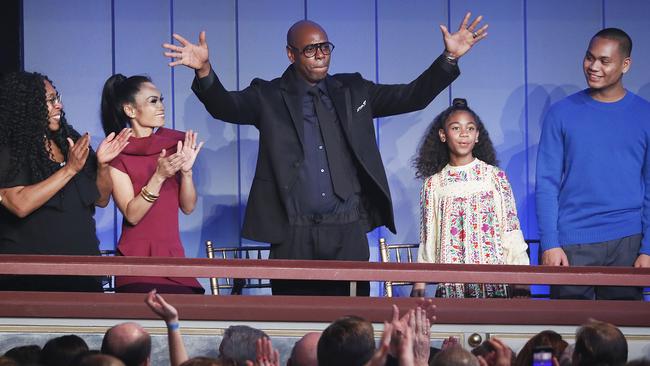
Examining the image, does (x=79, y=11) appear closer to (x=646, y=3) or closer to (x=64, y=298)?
(x=64, y=298)

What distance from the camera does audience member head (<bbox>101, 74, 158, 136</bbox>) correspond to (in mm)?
4863

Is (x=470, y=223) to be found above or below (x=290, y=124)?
below

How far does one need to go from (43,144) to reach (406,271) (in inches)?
54.9

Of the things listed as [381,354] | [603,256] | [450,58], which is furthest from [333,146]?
[381,354]

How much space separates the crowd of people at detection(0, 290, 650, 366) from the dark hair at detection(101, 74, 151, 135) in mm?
1573

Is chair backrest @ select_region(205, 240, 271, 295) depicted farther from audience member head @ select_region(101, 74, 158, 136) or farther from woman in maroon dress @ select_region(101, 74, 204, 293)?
audience member head @ select_region(101, 74, 158, 136)

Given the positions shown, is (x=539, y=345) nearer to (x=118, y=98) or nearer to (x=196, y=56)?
(x=196, y=56)

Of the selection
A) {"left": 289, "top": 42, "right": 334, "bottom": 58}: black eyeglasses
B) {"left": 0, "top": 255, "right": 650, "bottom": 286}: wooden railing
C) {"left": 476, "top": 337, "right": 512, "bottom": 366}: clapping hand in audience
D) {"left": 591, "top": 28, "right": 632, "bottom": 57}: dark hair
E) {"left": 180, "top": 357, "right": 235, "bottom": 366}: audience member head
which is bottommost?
{"left": 476, "top": 337, "right": 512, "bottom": 366}: clapping hand in audience

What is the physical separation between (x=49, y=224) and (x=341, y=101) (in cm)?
122

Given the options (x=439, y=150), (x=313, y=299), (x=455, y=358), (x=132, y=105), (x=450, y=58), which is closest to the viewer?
(x=455, y=358)

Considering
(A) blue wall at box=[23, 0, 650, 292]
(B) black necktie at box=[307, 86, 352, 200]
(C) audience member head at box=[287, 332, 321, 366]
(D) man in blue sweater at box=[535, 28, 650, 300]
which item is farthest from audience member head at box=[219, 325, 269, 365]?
(A) blue wall at box=[23, 0, 650, 292]

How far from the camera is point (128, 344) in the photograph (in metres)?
3.38

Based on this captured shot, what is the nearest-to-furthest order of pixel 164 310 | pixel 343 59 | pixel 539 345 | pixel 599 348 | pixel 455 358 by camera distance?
pixel 455 358
pixel 599 348
pixel 539 345
pixel 164 310
pixel 343 59

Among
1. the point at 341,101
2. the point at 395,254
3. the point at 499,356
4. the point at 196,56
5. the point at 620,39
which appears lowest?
the point at 499,356
